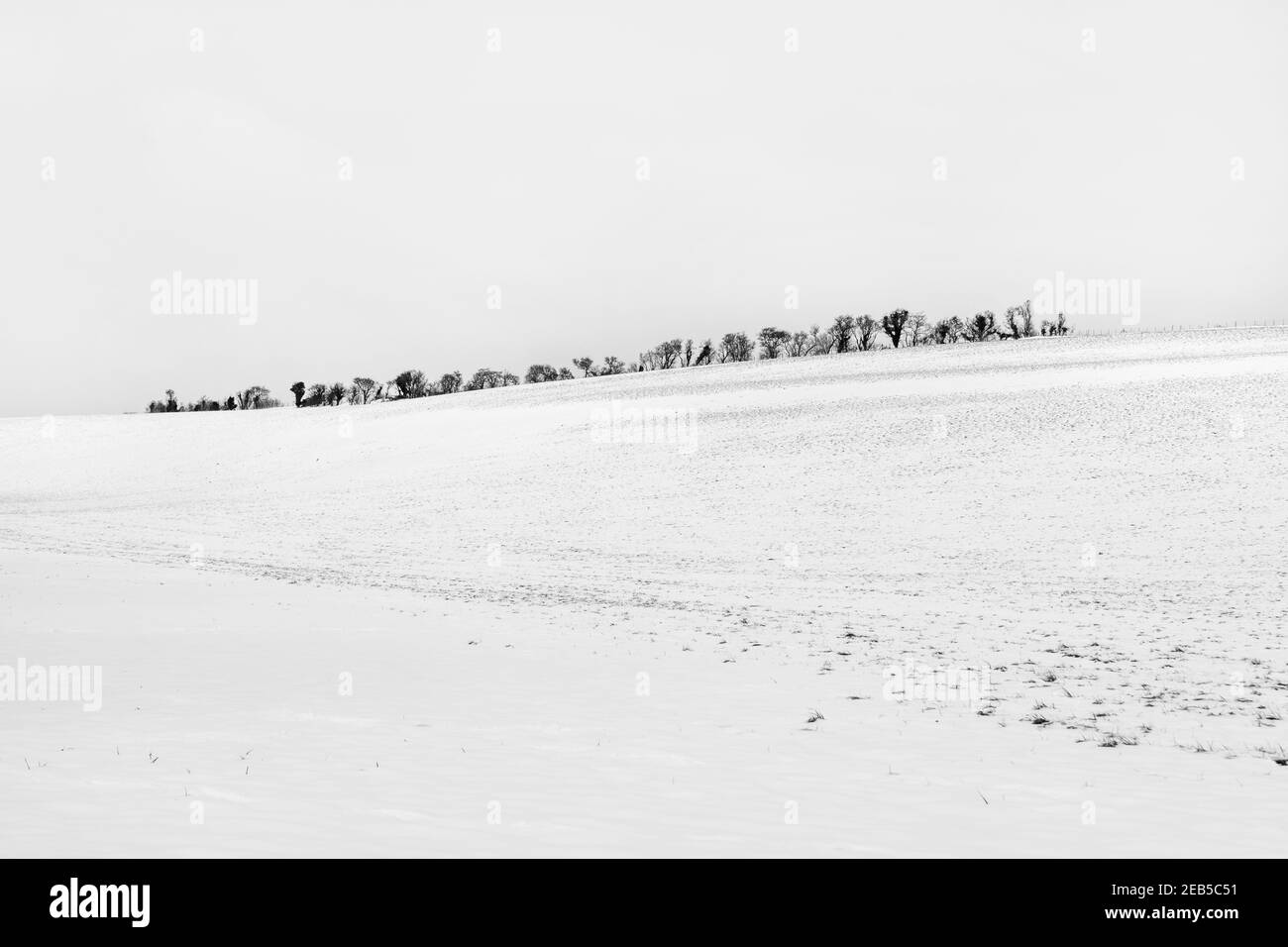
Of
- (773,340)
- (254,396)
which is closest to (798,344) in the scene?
(773,340)

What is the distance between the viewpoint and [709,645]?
15.8 m

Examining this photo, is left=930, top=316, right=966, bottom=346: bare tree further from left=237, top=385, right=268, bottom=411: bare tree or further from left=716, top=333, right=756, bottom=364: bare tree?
left=237, top=385, right=268, bottom=411: bare tree

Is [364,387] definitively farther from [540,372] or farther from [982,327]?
[982,327]

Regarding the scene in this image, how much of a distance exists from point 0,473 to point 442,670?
72.6m

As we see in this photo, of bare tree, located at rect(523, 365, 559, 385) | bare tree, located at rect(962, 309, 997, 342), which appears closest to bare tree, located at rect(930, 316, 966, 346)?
bare tree, located at rect(962, 309, 997, 342)

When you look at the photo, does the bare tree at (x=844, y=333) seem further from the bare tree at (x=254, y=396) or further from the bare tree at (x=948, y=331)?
the bare tree at (x=254, y=396)

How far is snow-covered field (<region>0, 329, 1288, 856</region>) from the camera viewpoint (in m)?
7.04

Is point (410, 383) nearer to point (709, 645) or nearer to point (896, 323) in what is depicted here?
point (896, 323)

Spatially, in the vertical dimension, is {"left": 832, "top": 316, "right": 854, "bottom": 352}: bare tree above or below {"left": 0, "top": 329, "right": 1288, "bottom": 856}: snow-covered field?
above

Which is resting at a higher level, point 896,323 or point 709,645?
point 896,323

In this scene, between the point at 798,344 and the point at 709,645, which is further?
the point at 798,344

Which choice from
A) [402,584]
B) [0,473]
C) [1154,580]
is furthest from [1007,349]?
[0,473]
